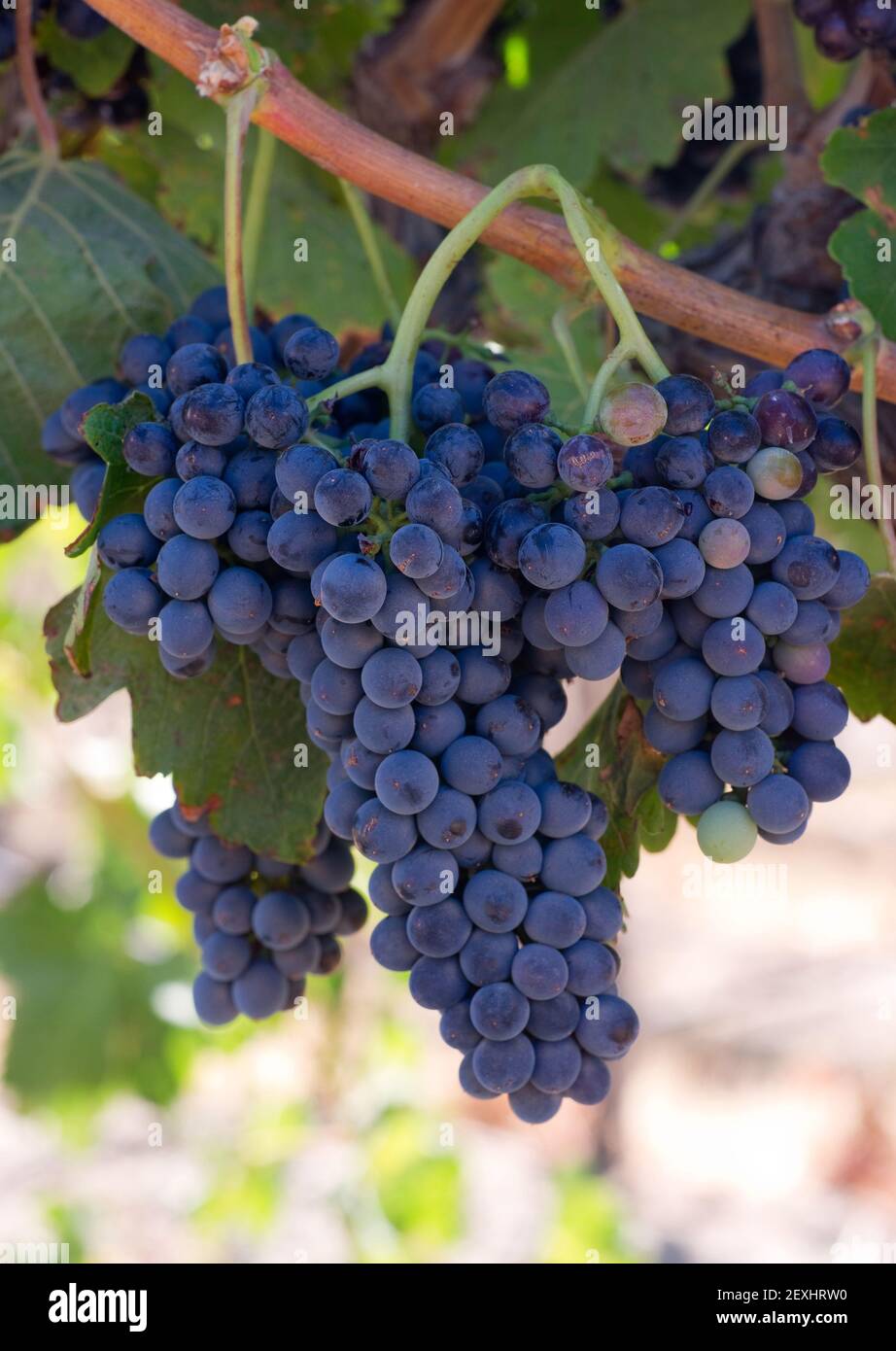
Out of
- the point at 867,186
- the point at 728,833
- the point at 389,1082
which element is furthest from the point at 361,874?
the point at 728,833

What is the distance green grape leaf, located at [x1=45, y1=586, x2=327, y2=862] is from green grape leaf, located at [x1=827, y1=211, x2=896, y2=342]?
0.61 metres

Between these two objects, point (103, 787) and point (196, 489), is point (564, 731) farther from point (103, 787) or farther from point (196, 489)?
point (196, 489)

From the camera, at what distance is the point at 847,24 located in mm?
1356

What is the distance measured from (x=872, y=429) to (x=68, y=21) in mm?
960

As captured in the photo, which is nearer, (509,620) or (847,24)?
(509,620)

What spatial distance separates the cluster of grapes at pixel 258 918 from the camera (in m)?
1.15

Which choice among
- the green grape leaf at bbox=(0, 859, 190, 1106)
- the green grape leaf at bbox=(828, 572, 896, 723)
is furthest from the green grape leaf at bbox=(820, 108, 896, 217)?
the green grape leaf at bbox=(0, 859, 190, 1106)

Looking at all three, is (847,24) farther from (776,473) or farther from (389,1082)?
(389,1082)

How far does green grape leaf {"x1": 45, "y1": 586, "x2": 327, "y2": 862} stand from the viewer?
109 cm

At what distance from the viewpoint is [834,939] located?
505 centimetres

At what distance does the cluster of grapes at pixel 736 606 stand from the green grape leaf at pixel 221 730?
1.11 feet

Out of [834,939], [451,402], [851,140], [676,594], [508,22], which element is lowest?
[834,939]

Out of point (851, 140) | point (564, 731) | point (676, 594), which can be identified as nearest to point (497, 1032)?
point (676, 594)

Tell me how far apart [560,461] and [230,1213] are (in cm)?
327
